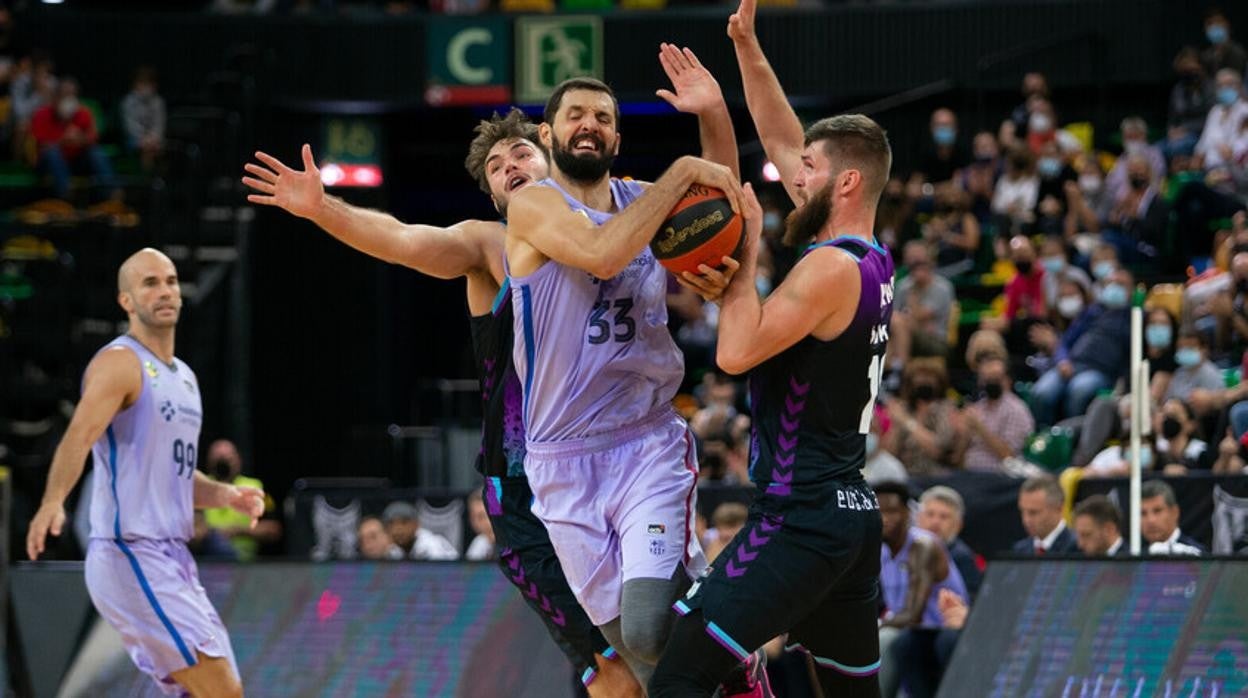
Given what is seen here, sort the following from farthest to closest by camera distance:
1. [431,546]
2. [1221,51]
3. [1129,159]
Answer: [1221,51] < [1129,159] < [431,546]

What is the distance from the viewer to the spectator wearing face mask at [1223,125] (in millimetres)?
16641

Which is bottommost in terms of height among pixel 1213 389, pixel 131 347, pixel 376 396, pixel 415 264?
pixel 376 396

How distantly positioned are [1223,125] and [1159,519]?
806cm

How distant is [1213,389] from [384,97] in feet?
40.2

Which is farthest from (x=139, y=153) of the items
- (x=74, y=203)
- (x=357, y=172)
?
(x=357, y=172)

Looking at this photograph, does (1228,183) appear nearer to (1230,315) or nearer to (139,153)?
(1230,315)

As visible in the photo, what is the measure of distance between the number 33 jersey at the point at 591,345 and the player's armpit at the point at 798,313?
532 millimetres

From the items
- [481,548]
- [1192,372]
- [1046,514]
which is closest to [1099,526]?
[1046,514]

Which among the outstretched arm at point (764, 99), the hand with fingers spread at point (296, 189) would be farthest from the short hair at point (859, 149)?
the hand with fingers spread at point (296, 189)

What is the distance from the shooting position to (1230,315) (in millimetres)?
13367

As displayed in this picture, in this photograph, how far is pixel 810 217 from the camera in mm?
5902

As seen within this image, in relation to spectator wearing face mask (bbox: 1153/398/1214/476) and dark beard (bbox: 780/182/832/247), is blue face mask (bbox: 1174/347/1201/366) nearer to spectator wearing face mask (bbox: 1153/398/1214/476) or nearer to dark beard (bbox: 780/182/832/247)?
spectator wearing face mask (bbox: 1153/398/1214/476)

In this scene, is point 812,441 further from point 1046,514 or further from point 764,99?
point 1046,514

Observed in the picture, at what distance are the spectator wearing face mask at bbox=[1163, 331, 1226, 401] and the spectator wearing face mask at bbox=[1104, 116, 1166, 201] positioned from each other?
4.22m
